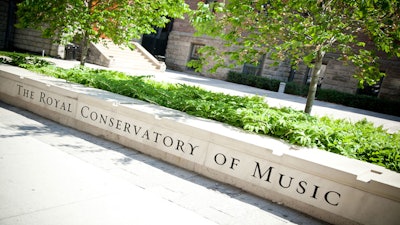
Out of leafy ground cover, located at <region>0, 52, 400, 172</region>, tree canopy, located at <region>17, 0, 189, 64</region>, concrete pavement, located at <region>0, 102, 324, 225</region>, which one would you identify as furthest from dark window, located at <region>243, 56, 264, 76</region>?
concrete pavement, located at <region>0, 102, 324, 225</region>

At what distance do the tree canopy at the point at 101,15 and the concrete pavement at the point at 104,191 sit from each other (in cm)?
480

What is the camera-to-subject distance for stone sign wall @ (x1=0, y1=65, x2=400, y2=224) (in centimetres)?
373

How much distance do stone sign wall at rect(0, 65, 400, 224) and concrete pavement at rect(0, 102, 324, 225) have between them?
218 millimetres

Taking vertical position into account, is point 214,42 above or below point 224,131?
above

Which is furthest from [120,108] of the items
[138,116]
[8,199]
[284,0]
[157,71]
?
[157,71]

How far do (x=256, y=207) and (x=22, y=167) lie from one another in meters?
3.27

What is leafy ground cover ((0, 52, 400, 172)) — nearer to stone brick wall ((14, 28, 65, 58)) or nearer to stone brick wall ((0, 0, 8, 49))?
stone brick wall ((14, 28, 65, 58))

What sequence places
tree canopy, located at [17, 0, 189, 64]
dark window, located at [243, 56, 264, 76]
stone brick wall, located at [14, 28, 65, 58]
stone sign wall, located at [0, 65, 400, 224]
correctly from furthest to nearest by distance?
dark window, located at [243, 56, 264, 76], stone brick wall, located at [14, 28, 65, 58], tree canopy, located at [17, 0, 189, 64], stone sign wall, located at [0, 65, 400, 224]

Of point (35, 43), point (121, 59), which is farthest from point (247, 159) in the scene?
point (35, 43)

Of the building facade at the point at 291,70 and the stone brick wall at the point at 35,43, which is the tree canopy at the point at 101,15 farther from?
the building facade at the point at 291,70

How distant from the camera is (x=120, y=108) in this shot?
229 inches

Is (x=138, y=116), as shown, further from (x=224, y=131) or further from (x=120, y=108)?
(x=224, y=131)

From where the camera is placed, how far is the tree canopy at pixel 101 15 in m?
8.96

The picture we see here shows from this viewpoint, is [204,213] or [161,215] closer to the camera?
[161,215]
